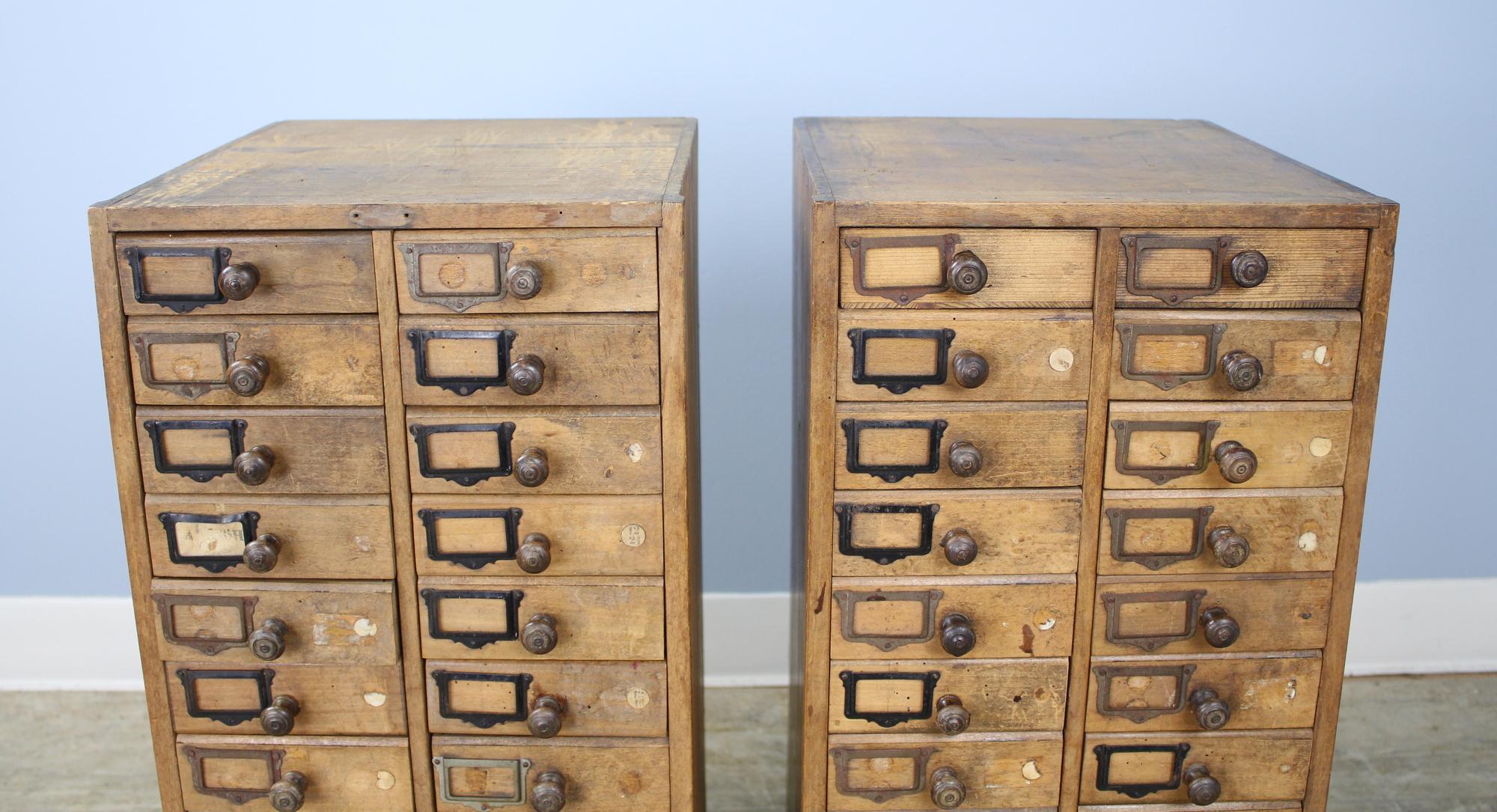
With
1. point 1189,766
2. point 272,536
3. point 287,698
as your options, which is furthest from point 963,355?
point 287,698

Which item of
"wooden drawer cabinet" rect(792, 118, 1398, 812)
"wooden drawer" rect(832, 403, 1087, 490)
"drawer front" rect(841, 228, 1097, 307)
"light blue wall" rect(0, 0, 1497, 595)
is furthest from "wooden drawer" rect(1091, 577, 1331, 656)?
"light blue wall" rect(0, 0, 1497, 595)

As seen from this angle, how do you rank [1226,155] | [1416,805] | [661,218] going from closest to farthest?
[661,218] < [1226,155] < [1416,805]

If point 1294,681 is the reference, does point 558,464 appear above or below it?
above

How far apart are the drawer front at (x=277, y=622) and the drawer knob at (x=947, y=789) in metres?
0.82

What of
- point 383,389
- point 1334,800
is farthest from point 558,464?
point 1334,800

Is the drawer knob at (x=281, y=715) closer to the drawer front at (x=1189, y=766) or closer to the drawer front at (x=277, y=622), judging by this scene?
the drawer front at (x=277, y=622)

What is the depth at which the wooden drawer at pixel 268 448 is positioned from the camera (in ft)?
6.29

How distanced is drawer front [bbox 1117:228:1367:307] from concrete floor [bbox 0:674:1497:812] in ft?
4.82

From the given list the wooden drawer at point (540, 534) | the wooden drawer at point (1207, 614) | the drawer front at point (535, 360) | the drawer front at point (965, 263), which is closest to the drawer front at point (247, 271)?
the drawer front at point (535, 360)

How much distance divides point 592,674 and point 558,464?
338mm

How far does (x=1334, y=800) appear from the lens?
2.90 meters

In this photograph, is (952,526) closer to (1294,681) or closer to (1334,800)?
(1294,681)

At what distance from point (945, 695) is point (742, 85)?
57.2 inches

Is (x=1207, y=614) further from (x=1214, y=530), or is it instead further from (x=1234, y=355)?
(x=1234, y=355)
